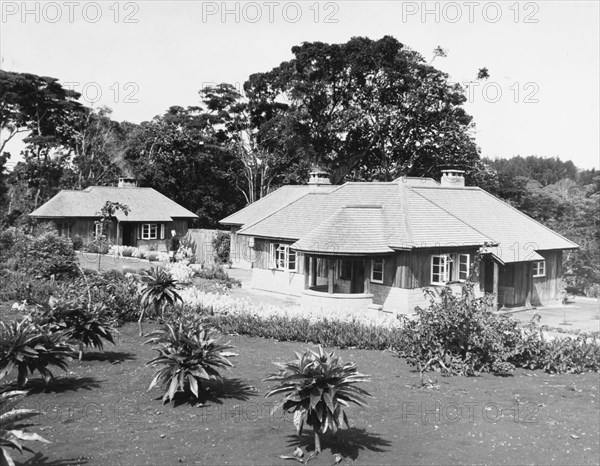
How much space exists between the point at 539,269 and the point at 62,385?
23.2 meters

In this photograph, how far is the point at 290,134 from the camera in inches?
1820

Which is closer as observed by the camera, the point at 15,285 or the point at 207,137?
the point at 15,285

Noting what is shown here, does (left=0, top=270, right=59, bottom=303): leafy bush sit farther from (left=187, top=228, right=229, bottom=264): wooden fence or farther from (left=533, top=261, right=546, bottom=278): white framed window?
(left=533, top=261, right=546, bottom=278): white framed window

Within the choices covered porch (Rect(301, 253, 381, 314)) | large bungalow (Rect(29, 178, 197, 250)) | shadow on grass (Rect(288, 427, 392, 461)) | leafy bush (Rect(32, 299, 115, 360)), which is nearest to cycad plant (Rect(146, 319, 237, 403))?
shadow on grass (Rect(288, 427, 392, 461))

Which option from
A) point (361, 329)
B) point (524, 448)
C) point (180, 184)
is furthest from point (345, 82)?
point (524, 448)

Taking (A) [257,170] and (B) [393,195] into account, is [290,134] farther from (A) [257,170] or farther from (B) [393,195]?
(B) [393,195]

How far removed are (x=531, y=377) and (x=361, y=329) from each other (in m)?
4.67

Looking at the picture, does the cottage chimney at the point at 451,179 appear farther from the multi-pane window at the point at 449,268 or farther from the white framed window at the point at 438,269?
the white framed window at the point at 438,269

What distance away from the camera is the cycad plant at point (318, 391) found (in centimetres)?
762

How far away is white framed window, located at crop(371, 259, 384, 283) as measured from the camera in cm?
2388

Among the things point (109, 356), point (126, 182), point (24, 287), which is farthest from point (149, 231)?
point (109, 356)

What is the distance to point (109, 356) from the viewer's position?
13734 millimetres

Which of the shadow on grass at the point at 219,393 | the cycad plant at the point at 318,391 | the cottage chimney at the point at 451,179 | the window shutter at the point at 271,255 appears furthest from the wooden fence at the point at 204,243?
the cycad plant at the point at 318,391

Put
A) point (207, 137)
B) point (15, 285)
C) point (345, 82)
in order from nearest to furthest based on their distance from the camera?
1. point (15, 285)
2. point (345, 82)
3. point (207, 137)
